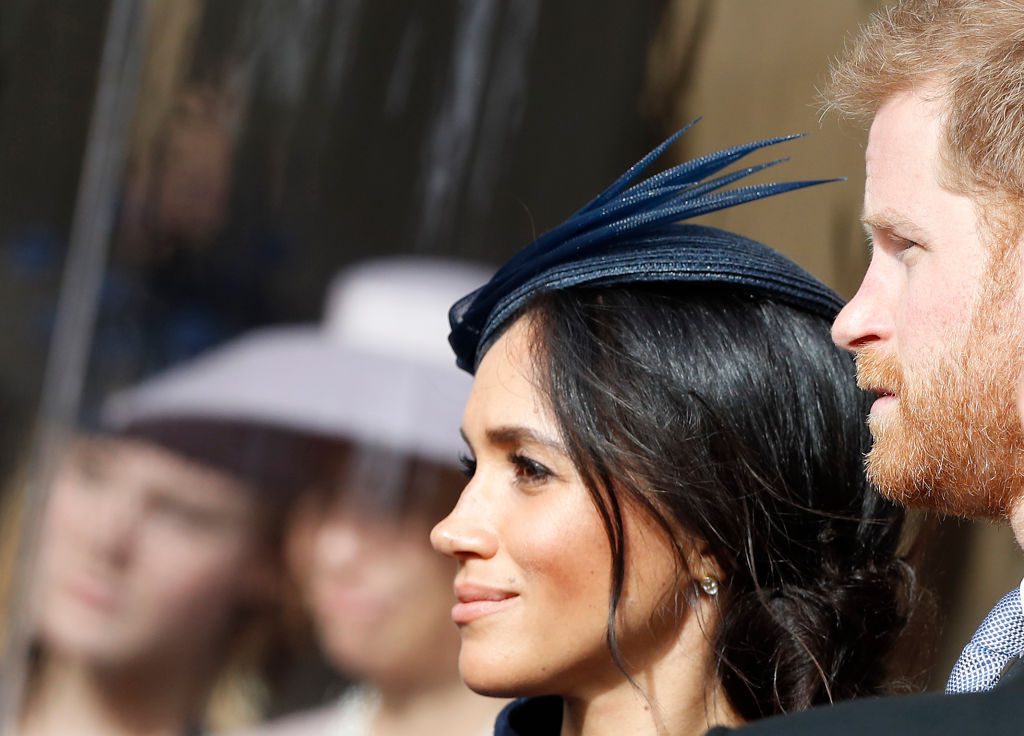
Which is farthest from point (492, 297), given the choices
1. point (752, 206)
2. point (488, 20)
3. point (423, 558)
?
point (488, 20)

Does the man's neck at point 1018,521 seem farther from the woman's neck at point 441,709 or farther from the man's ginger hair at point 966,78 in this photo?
the woman's neck at point 441,709

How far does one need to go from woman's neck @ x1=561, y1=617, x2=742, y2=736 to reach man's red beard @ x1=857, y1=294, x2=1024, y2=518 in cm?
53

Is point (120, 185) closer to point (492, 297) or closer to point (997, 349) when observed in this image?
point (492, 297)

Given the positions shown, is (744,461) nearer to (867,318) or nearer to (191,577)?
(867,318)

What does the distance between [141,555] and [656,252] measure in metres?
2.59

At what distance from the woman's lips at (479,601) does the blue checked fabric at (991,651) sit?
62 cm

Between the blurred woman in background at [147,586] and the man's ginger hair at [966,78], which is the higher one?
the man's ginger hair at [966,78]

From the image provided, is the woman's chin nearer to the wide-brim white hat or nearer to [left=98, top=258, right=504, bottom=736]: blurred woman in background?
[left=98, top=258, right=504, bottom=736]: blurred woman in background

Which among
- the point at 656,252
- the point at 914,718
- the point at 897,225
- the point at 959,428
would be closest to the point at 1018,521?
the point at 959,428

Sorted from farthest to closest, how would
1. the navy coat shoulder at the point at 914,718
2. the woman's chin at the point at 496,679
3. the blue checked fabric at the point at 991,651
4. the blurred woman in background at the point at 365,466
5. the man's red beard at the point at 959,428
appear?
1. the blurred woman in background at the point at 365,466
2. the woman's chin at the point at 496,679
3. the blue checked fabric at the point at 991,651
4. the man's red beard at the point at 959,428
5. the navy coat shoulder at the point at 914,718

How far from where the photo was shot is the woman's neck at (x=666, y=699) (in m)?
2.00

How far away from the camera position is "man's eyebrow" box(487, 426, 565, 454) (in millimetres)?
2008

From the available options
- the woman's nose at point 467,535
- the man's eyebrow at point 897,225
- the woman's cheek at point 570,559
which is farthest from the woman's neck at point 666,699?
the man's eyebrow at point 897,225

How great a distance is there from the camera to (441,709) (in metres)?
4.27
